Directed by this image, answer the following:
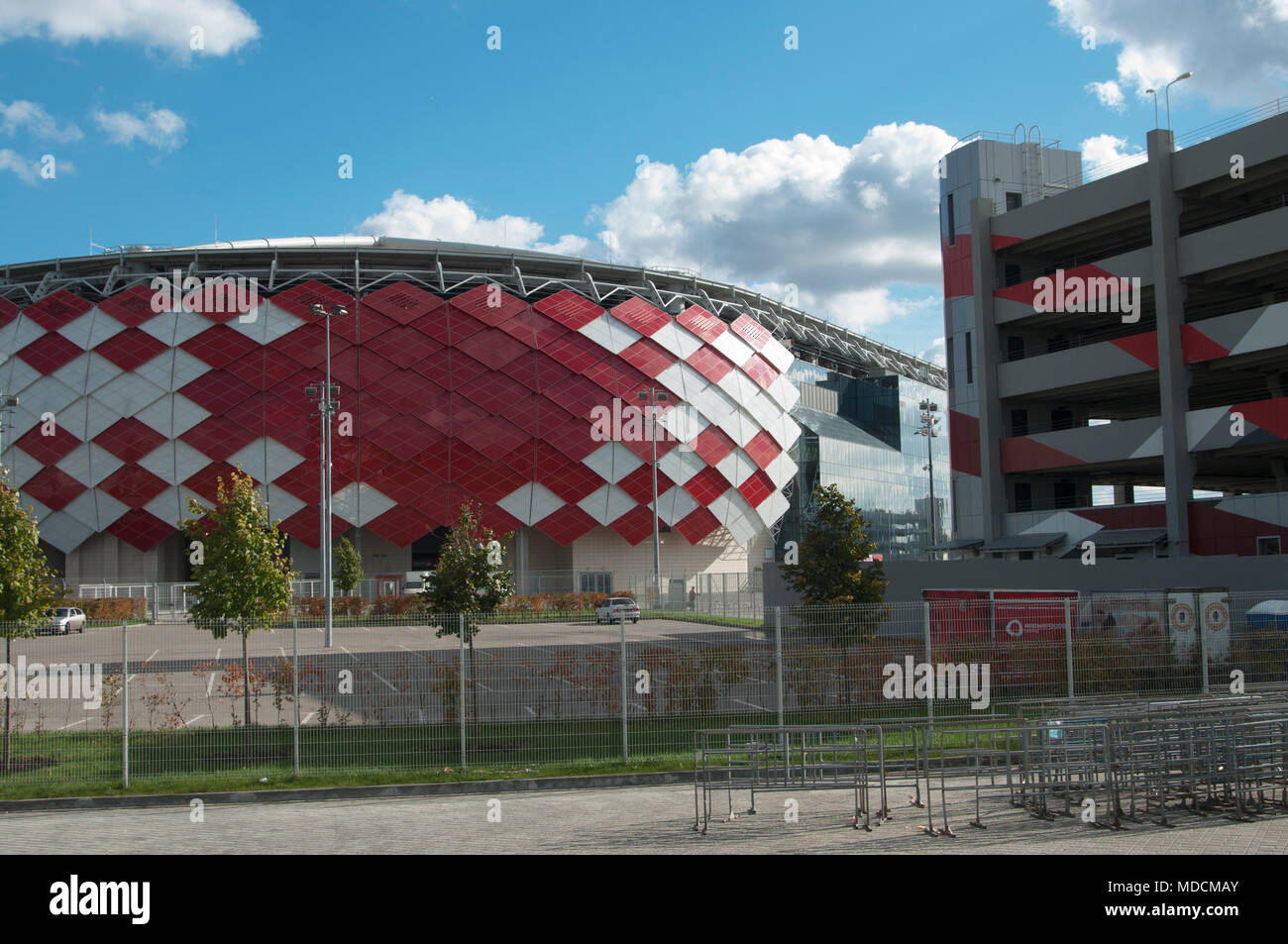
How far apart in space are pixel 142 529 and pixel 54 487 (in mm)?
5779

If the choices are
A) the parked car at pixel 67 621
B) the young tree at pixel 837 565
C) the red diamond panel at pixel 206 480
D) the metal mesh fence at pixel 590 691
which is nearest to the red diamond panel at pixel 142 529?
the red diamond panel at pixel 206 480

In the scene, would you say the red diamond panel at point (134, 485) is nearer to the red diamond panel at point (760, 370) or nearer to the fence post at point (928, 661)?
the red diamond panel at point (760, 370)

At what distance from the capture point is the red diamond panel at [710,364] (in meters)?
63.4

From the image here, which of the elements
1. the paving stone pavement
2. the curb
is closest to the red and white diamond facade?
the curb

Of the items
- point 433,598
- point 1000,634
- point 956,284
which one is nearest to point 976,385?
point 956,284

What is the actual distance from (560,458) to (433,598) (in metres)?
39.7

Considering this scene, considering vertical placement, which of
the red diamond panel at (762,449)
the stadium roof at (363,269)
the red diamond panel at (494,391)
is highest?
the stadium roof at (363,269)

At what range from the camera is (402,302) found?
58.2 metres

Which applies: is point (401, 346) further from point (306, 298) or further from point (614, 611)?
point (614, 611)

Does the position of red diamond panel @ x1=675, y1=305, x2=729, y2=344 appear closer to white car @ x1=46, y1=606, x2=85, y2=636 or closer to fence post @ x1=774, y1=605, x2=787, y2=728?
white car @ x1=46, y1=606, x2=85, y2=636

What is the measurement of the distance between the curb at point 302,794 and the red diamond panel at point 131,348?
50.6m

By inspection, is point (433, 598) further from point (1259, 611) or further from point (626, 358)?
point (626, 358)

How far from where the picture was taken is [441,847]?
9578 millimetres

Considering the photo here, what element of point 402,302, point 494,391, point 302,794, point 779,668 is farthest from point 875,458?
point 302,794
